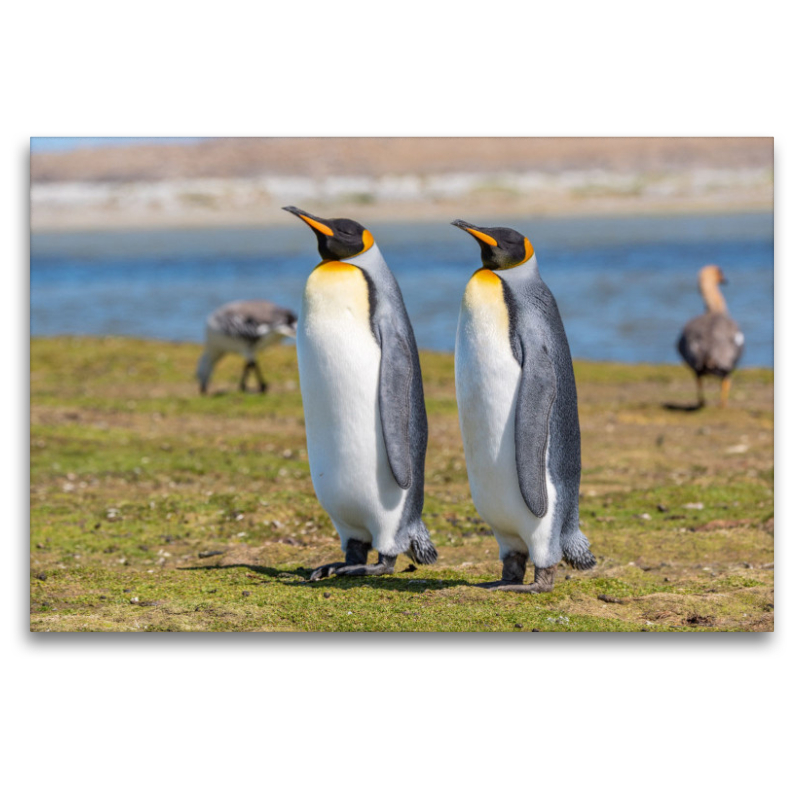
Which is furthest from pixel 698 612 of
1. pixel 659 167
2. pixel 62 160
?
pixel 62 160

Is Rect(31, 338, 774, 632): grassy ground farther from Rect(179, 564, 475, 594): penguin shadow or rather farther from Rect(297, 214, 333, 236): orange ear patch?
Rect(297, 214, 333, 236): orange ear patch

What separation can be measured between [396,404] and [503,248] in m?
0.68

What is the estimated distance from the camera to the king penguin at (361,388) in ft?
14.8

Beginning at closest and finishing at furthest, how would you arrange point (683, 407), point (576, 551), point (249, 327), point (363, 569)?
point (576, 551), point (363, 569), point (683, 407), point (249, 327)

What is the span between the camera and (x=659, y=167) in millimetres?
6527

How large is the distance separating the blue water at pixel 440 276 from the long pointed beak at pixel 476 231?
127 inches

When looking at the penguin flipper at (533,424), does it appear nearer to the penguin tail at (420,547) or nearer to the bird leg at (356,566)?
the penguin tail at (420,547)

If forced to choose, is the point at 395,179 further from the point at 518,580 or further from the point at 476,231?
the point at 518,580

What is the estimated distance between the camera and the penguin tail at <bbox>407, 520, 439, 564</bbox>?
4672mm

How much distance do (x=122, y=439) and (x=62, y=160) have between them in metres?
2.84

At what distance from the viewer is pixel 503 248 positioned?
4.30 metres

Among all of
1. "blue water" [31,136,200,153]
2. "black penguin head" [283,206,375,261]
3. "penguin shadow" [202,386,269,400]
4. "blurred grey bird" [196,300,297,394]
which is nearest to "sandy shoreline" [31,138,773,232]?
"blue water" [31,136,200,153]

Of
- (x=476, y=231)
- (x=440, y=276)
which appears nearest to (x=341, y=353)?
(x=476, y=231)
